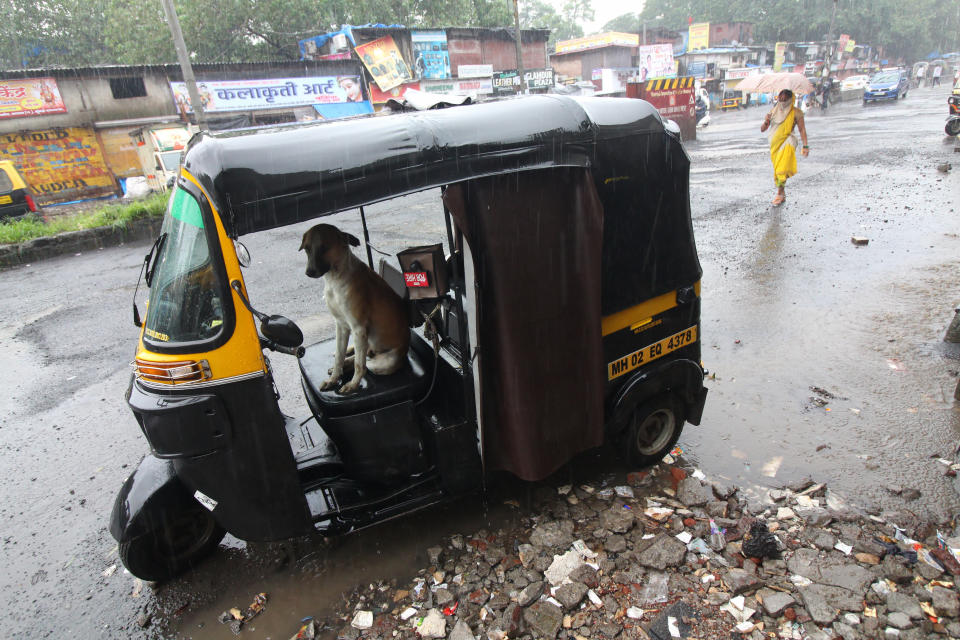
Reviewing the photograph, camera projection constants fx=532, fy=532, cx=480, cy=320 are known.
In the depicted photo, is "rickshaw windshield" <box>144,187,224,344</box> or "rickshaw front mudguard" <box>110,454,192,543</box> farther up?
"rickshaw windshield" <box>144,187,224,344</box>

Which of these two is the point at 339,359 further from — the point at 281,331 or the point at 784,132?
the point at 784,132

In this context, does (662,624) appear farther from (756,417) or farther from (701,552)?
(756,417)

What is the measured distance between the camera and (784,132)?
9211 mm

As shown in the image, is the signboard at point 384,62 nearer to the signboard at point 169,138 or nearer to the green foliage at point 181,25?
the green foliage at point 181,25

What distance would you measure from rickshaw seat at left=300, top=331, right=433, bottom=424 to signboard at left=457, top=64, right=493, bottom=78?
29146 mm

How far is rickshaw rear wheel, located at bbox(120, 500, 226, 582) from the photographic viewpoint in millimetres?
2902

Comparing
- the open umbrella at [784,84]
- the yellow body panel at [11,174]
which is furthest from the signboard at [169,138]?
the open umbrella at [784,84]

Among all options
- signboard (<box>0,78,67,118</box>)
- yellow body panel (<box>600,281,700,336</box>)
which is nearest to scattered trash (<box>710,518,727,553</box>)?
yellow body panel (<box>600,281,700,336</box>)

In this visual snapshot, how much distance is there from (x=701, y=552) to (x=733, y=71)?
47294 mm

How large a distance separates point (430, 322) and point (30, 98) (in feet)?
76.5

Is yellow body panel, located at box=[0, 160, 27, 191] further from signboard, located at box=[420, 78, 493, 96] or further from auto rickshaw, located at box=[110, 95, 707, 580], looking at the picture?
signboard, located at box=[420, 78, 493, 96]

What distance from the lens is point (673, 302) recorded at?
336cm

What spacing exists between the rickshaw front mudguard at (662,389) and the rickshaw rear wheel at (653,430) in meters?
0.07

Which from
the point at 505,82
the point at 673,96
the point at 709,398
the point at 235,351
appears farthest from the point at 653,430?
the point at 505,82
